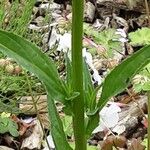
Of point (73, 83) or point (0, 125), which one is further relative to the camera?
point (0, 125)

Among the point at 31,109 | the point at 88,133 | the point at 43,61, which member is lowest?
the point at 31,109

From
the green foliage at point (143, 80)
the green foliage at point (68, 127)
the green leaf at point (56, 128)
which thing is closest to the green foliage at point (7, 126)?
the green foliage at point (68, 127)

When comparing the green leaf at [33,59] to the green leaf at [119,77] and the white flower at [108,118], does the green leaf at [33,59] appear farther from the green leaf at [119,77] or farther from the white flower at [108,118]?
the white flower at [108,118]

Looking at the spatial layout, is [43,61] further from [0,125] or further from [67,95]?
[0,125]

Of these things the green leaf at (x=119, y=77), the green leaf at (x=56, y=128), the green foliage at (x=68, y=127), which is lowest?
the green foliage at (x=68, y=127)

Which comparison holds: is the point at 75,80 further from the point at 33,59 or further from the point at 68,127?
the point at 68,127

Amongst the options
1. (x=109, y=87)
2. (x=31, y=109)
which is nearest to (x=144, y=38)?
(x=109, y=87)

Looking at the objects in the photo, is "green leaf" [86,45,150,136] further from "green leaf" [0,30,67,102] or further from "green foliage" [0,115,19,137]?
"green foliage" [0,115,19,137]
